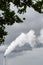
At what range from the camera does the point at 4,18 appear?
62.0 ft

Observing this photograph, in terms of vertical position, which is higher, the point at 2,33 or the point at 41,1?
the point at 41,1

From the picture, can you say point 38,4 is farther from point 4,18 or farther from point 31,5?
point 4,18

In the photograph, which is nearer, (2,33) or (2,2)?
(2,2)

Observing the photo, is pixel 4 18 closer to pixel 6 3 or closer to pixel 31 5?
pixel 6 3

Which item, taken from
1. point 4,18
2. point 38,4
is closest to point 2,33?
point 4,18

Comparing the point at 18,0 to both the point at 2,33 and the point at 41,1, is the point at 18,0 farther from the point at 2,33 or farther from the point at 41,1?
the point at 2,33

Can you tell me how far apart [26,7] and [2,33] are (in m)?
3.19

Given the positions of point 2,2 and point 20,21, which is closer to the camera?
point 2,2

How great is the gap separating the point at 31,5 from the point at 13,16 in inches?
73.6

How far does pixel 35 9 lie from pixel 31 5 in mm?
550

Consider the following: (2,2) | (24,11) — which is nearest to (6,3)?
(2,2)

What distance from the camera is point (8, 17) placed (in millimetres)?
18719

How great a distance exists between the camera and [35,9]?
1861 centimetres

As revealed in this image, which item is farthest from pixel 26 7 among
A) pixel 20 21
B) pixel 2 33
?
pixel 2 33
